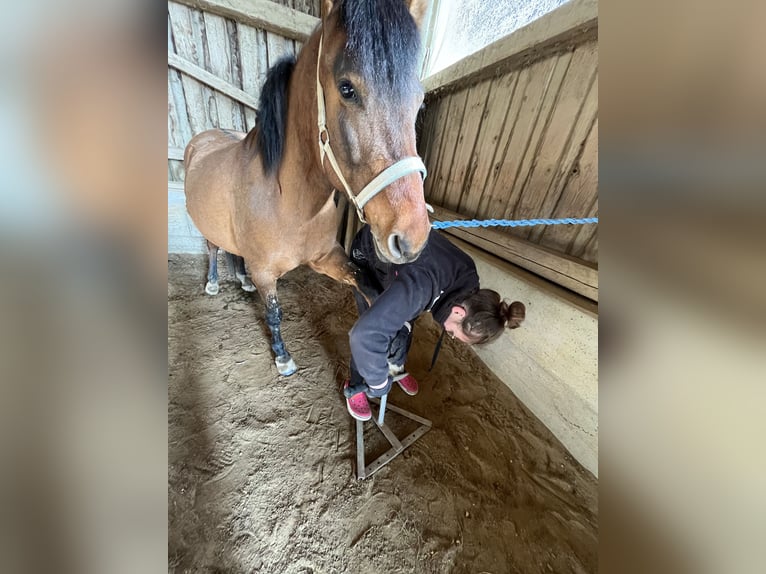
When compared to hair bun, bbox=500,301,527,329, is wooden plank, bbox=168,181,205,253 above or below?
below

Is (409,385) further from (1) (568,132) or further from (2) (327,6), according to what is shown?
(2) (327,6)

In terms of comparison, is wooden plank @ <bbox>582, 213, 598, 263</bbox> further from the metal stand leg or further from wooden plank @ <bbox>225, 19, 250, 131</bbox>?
wooden plank @ <bbox>225, 19, 250, 131</bbox>

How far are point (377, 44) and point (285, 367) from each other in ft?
4.79

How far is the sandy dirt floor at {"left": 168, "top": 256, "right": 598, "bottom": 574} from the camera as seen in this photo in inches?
38.8

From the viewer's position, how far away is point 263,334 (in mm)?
1915

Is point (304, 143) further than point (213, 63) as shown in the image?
No

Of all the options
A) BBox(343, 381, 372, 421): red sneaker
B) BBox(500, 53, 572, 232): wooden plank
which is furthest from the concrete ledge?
BBox(343, 381, 372, 421): red sneaker

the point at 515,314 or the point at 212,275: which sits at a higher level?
the point at 515,314

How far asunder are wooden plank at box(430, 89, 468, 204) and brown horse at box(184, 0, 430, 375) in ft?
3.64

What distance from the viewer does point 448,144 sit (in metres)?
2.12

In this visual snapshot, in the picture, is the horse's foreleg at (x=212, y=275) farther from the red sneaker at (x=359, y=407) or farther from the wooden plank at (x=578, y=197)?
the wooden plank at (x=578, y=197)

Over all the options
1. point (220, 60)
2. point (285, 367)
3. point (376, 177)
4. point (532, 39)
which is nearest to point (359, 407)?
point (285, 367)
